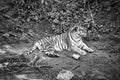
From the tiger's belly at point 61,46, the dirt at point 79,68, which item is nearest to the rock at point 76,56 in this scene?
the dirt at point 79,68

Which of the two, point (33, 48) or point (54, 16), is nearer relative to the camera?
point (33, 48)

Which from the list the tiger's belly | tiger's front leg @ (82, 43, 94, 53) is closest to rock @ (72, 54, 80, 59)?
tiger's front leg @ (82, 43, 94, 53)

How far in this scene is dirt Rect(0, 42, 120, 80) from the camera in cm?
446

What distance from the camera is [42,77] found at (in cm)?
462

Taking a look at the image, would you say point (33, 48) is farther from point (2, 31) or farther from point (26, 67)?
point (2, 31)

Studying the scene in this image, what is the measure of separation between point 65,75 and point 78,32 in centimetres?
213

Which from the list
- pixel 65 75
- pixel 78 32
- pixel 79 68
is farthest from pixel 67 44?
pixel 65 75

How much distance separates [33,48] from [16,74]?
1636 millimetres

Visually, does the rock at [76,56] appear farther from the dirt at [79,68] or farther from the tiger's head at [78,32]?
the tiger's head at [78,32]

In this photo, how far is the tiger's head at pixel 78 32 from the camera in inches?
243

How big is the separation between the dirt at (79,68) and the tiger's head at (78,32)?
0.77m

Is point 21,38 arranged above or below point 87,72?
above

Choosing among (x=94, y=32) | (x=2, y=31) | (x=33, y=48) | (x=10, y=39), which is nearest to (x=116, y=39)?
(x=94, y=32)

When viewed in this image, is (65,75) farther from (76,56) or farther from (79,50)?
(79,50)
